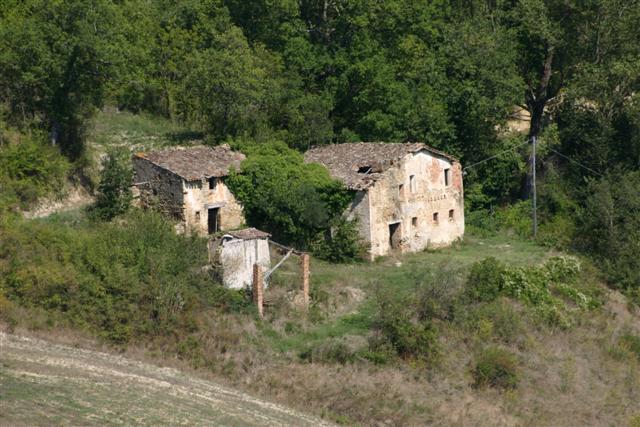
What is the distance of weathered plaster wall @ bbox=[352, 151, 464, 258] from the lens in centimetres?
3703

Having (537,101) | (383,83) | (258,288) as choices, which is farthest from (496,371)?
(537,101)

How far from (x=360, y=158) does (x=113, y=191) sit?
31.0 feet

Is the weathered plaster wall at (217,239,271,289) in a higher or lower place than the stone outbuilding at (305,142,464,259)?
lower

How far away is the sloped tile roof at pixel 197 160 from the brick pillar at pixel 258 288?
564cm

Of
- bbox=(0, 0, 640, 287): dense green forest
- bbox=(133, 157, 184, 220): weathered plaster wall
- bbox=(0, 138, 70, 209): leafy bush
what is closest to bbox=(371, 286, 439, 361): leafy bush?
bbox=(0, 0, 640, 287): dense green forest

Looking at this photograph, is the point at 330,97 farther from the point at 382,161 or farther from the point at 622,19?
the point at 622,19

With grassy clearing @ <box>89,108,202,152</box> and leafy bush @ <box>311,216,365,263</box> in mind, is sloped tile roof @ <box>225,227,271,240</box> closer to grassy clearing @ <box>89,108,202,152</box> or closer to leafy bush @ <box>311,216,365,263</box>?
leafy bush @ <box>311,216,365,263</box>

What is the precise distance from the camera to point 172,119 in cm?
4884

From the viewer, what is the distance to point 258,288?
3169 cm

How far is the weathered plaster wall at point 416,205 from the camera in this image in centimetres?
3703

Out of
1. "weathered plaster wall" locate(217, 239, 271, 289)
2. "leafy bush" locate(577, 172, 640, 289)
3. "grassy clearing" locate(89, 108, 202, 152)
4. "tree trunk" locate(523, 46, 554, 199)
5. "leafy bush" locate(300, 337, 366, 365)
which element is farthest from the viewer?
"tree trunk" locate(523, 46, 554, 199)

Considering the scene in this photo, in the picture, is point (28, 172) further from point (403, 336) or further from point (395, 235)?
point (403, 336)

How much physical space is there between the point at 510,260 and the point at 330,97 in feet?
39.0

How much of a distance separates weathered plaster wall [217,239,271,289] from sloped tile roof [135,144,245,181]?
4.26m
